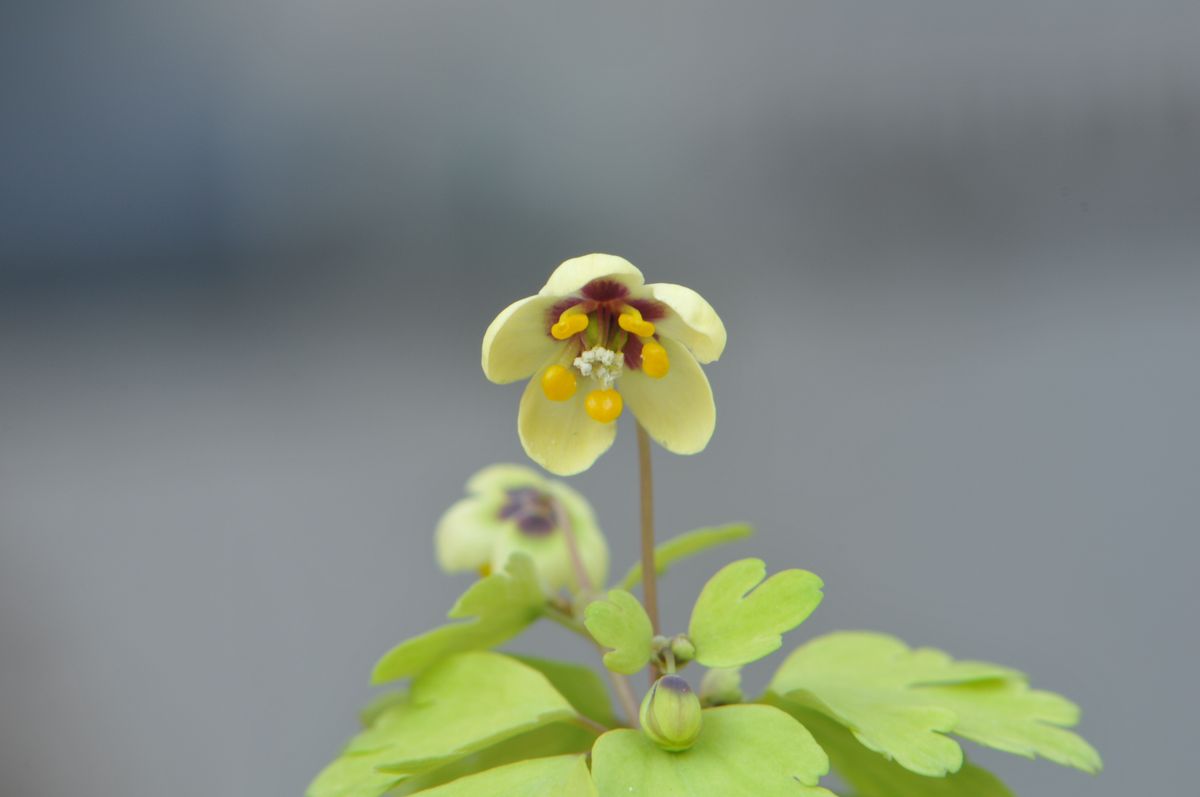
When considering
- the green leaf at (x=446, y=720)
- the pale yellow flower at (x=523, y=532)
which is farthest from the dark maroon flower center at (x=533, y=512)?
the green leaf at (x=446, y=720)

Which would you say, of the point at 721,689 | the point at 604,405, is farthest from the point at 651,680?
the point at 604,405

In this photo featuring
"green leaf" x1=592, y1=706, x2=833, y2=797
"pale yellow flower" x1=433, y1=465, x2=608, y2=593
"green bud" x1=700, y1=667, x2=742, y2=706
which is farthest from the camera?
"pale yellow flower" x1=433, y1=465, x2=608, y2=593

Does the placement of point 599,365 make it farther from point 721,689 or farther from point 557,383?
point 721,689

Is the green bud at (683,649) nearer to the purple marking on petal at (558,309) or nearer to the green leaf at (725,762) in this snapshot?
the green leaf at (725,762)

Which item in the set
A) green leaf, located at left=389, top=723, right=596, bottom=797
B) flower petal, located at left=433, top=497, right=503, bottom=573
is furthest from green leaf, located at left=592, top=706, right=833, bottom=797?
flower petal, located at left=433, top=497, right=503, bottom=573

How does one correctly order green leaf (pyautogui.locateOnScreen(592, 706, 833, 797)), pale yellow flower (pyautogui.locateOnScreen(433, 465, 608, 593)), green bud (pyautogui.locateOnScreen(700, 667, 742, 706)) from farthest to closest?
pale yellow flower (pyautogui.locateOnScreen(433, 465, 608, 593)) → green bud (pyautogui.locateOnScreen(700, 667, 742, 706)) → green leaf (pyautogui.locateOnScreen(592, 706, 833, 797))

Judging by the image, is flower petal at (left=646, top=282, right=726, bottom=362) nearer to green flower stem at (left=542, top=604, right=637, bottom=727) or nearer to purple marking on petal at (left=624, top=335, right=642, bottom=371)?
purple marking on petal at (left=624, top=335, right=642, bottom=371)

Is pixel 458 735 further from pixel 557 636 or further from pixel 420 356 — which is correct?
pixel 420 356
